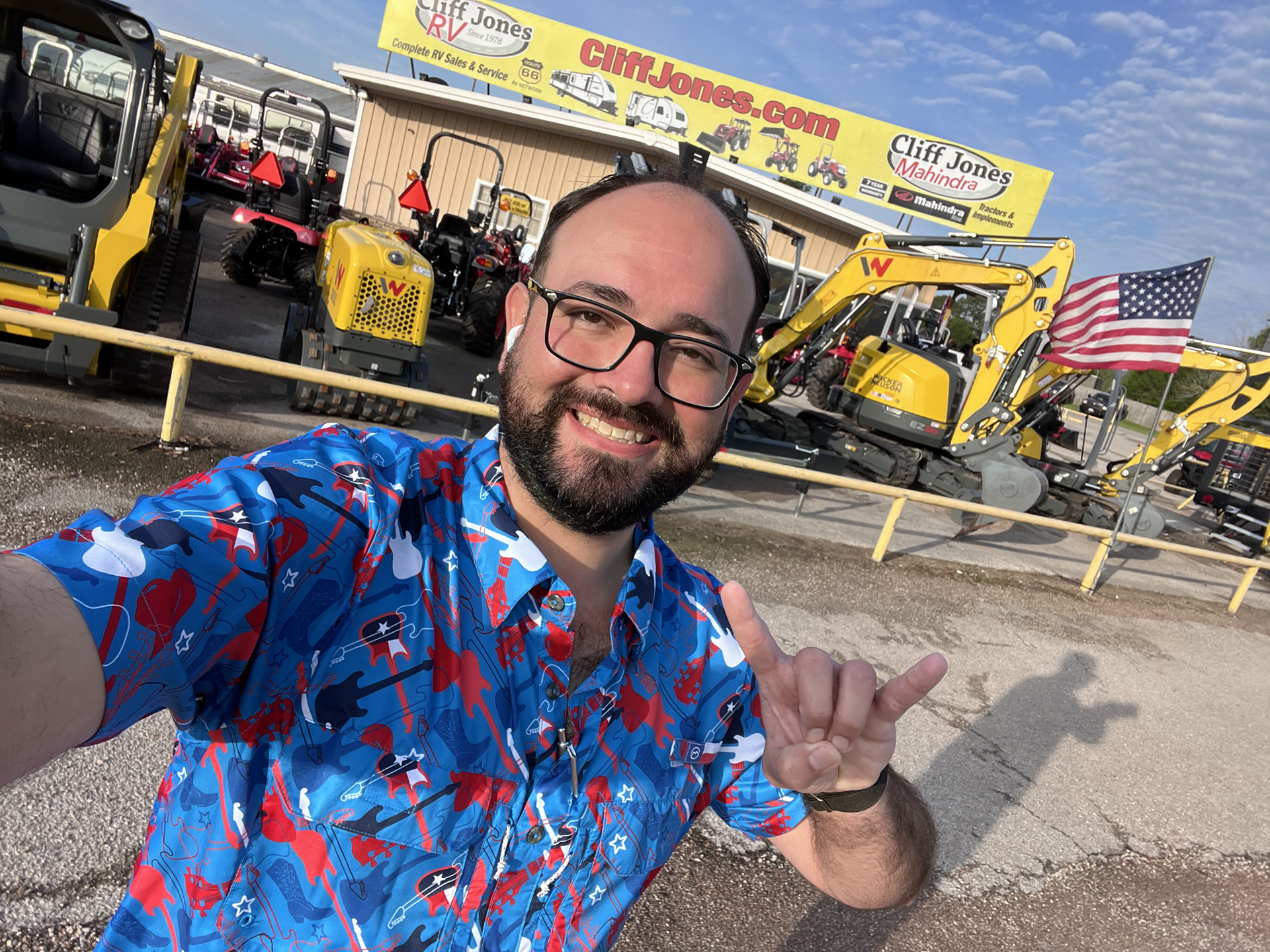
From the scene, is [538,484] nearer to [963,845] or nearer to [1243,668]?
[963,845]

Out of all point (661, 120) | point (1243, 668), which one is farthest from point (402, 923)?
point (661, 120)

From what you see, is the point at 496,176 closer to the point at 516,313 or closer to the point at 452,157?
the point at 452,157

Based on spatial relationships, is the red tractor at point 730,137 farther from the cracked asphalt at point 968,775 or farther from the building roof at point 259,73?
the cracked asphalt at point 968,775

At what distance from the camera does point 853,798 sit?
1.35 m

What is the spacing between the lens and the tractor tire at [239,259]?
10.7 meters

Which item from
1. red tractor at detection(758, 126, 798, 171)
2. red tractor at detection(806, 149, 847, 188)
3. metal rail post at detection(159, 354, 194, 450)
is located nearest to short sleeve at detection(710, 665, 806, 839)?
metal rail post at detection(159, 354, 194, 450)

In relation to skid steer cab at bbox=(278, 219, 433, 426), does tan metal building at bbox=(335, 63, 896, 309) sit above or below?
above

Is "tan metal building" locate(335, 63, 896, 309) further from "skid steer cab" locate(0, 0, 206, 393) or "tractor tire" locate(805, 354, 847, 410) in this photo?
"skid steer cab" locate(0, 0, 206, 393)

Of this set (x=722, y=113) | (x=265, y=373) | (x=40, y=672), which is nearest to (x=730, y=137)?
(x=722, y=113)

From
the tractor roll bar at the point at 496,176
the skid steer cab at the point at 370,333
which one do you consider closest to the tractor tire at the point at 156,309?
the skid steer cab at the point at 370,333

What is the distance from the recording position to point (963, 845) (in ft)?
11.1

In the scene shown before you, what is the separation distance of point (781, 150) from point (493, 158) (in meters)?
8.50

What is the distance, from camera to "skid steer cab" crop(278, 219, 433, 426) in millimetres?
6586

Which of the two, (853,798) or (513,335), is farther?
(513,335)
